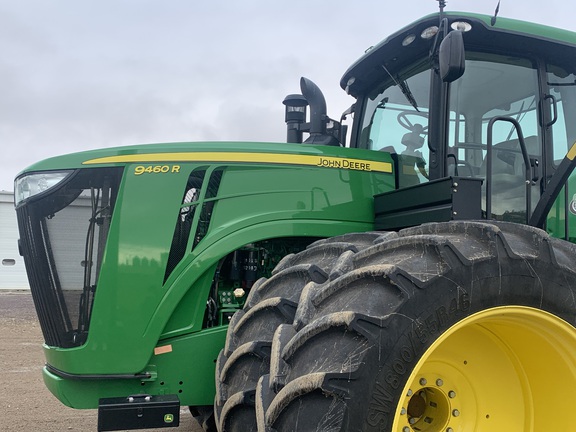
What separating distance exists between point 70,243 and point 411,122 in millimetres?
2163

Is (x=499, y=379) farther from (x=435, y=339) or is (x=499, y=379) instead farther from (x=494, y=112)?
(x=494, y=112)

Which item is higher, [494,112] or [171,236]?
[494,112]

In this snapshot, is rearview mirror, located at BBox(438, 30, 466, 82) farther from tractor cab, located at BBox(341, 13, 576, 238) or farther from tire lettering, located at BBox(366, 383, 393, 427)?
tire lettering, located at BBox(366, 383, 393, 427)

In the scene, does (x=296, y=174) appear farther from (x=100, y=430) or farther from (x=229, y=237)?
(x=100, y=430)

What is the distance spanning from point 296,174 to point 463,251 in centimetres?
134

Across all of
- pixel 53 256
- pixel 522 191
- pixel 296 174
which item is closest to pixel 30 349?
pixel 53 256

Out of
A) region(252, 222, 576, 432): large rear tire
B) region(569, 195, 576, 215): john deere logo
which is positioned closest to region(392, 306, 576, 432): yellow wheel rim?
region(252, 222, 576, 432): large rear tire

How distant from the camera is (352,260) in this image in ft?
8.88

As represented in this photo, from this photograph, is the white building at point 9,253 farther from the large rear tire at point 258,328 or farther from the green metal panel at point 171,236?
the large rear tire at point 258,328

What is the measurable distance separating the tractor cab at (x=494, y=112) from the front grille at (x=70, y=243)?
5.81 feet

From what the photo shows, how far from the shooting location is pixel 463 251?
258 centimetres

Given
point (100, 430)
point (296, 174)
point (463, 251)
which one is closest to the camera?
point (463, 251)

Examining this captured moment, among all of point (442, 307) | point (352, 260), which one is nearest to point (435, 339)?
point (442, 307)

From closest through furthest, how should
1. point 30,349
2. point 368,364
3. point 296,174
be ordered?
point 368,364 < point 296,174 < point 30,349
